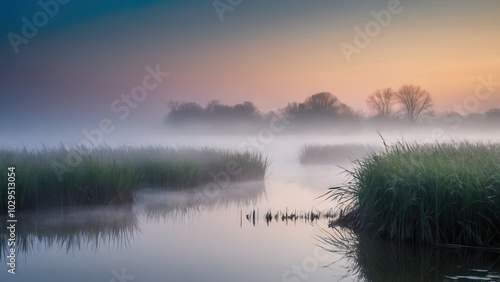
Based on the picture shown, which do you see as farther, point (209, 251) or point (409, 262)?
point (209, 251)

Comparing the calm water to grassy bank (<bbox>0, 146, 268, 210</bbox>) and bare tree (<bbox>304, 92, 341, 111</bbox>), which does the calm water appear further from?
bare tree (<bbox>304, 92, 341, 111</bbox>)

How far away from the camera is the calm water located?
266 inches

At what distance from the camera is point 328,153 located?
1097 inches

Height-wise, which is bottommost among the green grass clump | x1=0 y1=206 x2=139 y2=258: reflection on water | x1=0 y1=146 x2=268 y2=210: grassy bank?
x1=0 y1=206 x2=139 y2=258: reflection on water

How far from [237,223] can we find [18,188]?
417 centimetres

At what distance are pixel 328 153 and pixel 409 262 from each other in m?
20.9

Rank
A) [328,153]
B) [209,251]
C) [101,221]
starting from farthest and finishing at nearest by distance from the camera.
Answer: [328,153], [101,221], [209,251]

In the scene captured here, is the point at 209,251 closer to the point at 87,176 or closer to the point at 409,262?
the point at 409,262

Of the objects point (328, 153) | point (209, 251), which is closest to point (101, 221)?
point (209, 251)

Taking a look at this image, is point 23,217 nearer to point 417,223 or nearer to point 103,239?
point 103,239

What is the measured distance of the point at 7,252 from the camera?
776 cm

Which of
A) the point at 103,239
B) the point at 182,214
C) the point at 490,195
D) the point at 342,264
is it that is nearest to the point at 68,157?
the point at 182,214

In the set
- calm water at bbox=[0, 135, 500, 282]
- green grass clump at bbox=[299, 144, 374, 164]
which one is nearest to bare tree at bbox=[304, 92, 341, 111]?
green grass clump at bbox=[299, 144, 374, 164]

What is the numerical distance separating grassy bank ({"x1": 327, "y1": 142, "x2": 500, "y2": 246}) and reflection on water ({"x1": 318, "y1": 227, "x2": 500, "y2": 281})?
30 centimetres
